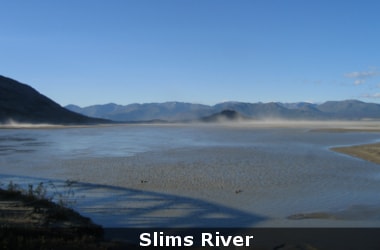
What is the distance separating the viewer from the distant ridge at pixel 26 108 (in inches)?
4845

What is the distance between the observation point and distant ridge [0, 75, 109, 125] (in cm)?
12306

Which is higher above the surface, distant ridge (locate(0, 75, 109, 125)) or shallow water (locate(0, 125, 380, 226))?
distant ridge (locate(0, 75, 109, 125))

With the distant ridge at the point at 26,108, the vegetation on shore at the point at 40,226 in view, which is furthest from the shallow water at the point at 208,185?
the distant ridge at the point at 26,108

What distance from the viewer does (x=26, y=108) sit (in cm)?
13525

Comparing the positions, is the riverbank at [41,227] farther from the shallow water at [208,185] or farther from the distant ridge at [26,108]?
the distant ridge at [26,108]

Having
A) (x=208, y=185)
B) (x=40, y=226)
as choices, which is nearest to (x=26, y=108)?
(x=208, y=185)

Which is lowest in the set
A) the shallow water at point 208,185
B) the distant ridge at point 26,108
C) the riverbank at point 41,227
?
the shallow water at point 208,185

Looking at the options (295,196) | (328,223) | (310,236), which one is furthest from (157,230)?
(295,196)

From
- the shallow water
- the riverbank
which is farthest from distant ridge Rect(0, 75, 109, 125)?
the riverbank

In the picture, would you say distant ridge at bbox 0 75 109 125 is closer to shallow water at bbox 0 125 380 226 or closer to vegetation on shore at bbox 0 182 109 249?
shallow water at bbox 0 125 380 226

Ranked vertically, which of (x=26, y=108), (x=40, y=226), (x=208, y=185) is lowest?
(x=208, y=185)

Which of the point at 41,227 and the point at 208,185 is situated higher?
the point at 41,227

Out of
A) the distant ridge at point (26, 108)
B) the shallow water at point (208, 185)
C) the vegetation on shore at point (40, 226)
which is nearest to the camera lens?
the vegetation on shore at point (40, 226)

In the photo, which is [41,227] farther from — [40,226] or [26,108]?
[26,108]
